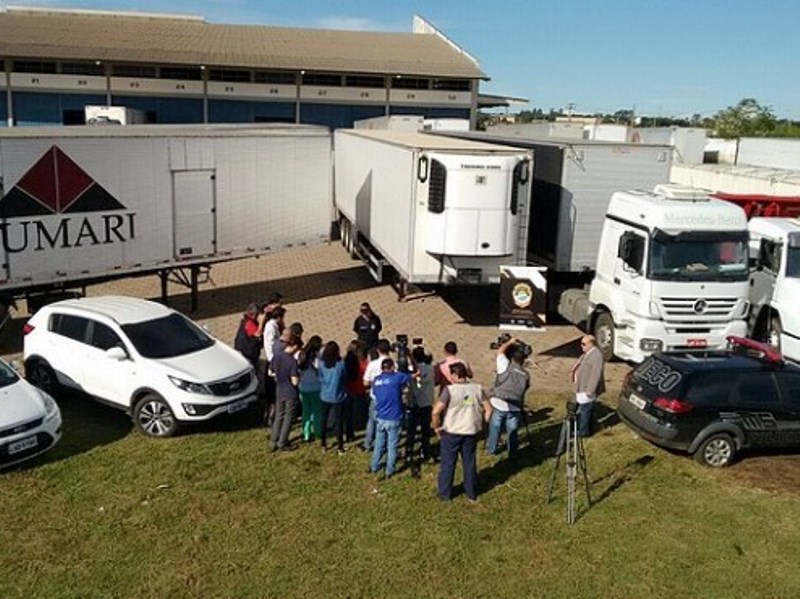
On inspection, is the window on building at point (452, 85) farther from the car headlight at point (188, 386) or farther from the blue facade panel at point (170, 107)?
the car headlight at point (188, 386)

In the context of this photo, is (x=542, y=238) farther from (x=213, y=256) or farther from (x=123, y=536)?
(x=123, y=536)

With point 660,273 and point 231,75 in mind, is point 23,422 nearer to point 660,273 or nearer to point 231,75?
point 660,273

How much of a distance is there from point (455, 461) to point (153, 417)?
4509mm

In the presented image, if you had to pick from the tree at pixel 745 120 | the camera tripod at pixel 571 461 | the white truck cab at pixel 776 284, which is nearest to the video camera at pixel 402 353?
the camera tripod at pixel 571 461

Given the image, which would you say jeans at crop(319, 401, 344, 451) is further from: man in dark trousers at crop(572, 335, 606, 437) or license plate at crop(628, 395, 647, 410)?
license plate at crop(628, 395, 647, 410)

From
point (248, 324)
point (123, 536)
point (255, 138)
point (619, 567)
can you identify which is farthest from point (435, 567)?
point (255, 138)

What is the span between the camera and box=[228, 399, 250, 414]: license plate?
36.7 feet

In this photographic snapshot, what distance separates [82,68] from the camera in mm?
38688

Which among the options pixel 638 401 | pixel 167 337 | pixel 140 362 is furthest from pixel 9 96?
pixel 638 401

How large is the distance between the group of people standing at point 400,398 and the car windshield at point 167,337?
136 centimetres

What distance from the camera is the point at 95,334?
460 inches

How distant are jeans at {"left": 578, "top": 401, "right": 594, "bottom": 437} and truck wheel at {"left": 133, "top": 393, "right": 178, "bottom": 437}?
18.5 feet

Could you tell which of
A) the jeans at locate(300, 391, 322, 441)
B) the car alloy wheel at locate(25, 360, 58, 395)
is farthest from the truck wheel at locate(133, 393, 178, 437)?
the car alloy wheel at locate(25, 360, 58, 395)

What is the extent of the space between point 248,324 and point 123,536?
15.3 ft
